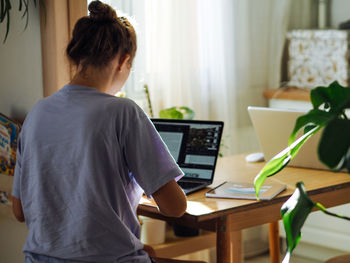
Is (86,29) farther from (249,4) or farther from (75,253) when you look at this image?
(249,4)

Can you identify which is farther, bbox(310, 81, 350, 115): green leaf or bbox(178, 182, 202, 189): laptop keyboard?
bbox(178, 182, 202, 189): laptop keyboard

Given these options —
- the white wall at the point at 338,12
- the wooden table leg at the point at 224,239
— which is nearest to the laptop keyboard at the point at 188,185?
the wooden table leg at the point at 224,239

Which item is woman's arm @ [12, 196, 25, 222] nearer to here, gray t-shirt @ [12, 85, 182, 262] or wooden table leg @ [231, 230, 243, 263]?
gray t-shirt @ [12, 85, 182, 262]

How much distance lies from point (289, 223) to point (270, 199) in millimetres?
725

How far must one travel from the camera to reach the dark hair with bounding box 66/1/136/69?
168 cm

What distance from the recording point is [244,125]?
3797mm

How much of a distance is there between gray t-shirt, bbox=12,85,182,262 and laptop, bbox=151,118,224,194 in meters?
0.58

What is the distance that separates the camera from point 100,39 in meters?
1.68

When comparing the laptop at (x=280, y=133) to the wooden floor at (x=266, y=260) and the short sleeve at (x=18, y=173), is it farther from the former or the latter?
the wooden floor at (x=266, y=260)

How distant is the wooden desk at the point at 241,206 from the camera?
1.96 meters

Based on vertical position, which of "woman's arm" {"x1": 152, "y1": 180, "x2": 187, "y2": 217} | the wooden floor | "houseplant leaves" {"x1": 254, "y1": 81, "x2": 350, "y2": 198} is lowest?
A: the wooden floor

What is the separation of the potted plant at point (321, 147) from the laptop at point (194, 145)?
595 mm

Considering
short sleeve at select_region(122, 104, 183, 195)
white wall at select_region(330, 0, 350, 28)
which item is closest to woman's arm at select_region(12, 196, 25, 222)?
short sleeve at select_region(122, 104, 183, 195)

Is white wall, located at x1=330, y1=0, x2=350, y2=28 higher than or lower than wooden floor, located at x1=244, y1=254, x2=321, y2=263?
higher
